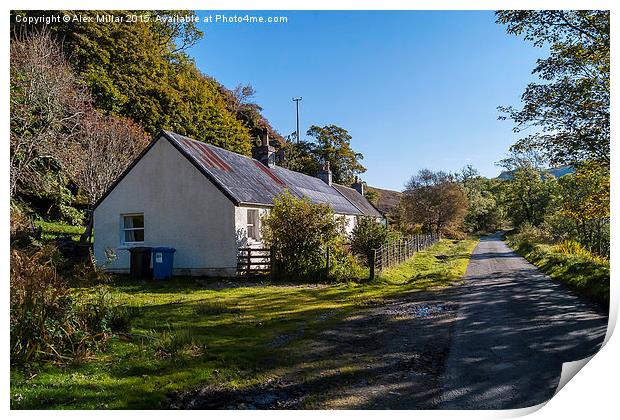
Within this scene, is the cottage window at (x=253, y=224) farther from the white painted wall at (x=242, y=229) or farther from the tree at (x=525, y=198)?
the tree at (x=525, y=198)

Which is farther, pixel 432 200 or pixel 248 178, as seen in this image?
pixel 432 200

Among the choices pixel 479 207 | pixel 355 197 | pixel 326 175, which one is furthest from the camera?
pixel 479 207

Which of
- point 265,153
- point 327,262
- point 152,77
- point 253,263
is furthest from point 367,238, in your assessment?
point 152,77

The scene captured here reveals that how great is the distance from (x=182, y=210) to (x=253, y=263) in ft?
9.79

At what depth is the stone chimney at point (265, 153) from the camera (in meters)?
18.6

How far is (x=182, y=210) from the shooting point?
13328 mm

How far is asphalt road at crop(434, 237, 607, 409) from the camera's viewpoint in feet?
14.9

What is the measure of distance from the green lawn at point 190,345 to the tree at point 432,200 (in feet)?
44.8

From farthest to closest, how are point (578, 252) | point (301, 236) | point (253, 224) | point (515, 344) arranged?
point (253, 224)
point (301, 236)
point (578, 252)
point (515, 344)

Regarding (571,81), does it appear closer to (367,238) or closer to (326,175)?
(367,238)

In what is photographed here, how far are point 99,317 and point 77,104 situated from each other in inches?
268

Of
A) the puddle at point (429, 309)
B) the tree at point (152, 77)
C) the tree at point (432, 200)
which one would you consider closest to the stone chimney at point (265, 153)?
the tree at point (152, 77)

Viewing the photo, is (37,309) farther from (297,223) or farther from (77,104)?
(297,223)

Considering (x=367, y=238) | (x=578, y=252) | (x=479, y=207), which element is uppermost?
(x=479, y=207)
